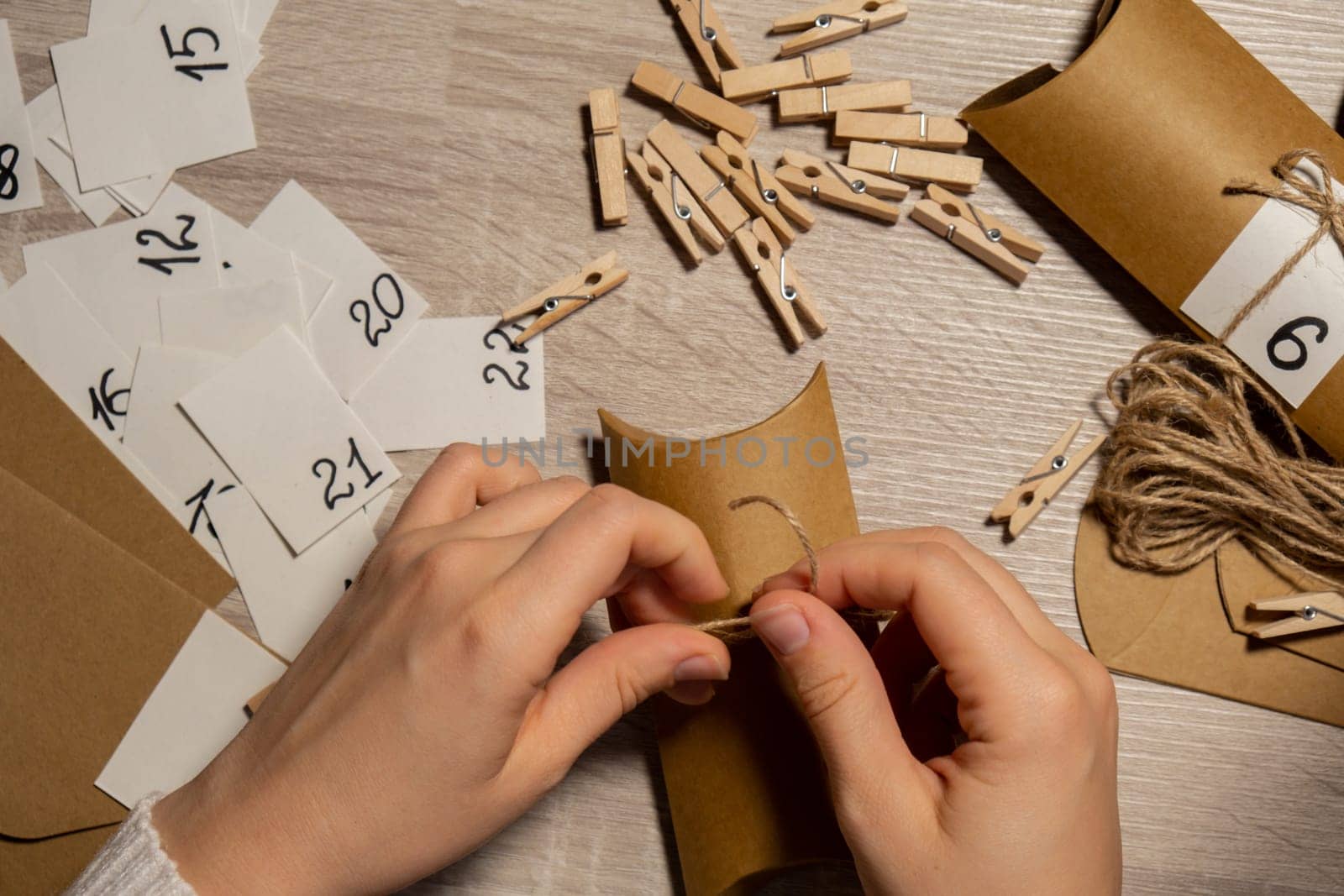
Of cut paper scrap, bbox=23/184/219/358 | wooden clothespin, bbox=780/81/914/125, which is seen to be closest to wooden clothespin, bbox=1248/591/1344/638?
wooden clothespin, bbox=780/81/914/125

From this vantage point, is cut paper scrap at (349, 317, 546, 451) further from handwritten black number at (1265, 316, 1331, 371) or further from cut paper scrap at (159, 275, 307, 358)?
handwritten black number at (1265, 316, 1331, 371)

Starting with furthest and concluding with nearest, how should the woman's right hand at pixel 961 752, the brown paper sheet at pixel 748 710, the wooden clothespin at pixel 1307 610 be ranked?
the wooden clothespin at pixel 1307 610, the brown paper sheet at pixel 748 710, the woman's right hand at pixel 961 752

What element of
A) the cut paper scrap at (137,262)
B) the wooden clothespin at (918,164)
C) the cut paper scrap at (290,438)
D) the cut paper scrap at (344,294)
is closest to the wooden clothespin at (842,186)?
the wooden clothespin at (918,164)

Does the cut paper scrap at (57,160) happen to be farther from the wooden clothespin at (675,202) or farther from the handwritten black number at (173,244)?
the wooden clothespin at (675,202)

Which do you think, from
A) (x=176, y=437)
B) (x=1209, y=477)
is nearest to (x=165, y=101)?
(x=176, y=437)

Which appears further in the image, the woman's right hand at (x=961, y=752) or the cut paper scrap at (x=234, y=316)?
the cut paper scrap at (x=234, y=316)

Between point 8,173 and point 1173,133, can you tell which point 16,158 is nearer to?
point 8,173

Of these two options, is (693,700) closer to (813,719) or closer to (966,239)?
(813,719)

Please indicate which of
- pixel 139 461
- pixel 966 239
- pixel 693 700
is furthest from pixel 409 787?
pixel 966 239

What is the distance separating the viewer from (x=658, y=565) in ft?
2.69

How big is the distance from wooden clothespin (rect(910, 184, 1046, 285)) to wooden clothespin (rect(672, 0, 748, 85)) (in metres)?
0.29

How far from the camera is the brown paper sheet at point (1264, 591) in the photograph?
105 centimetres

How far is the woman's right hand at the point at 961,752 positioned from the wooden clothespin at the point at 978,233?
1.60 ft

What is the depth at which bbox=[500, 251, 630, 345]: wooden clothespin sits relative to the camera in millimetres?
1111
